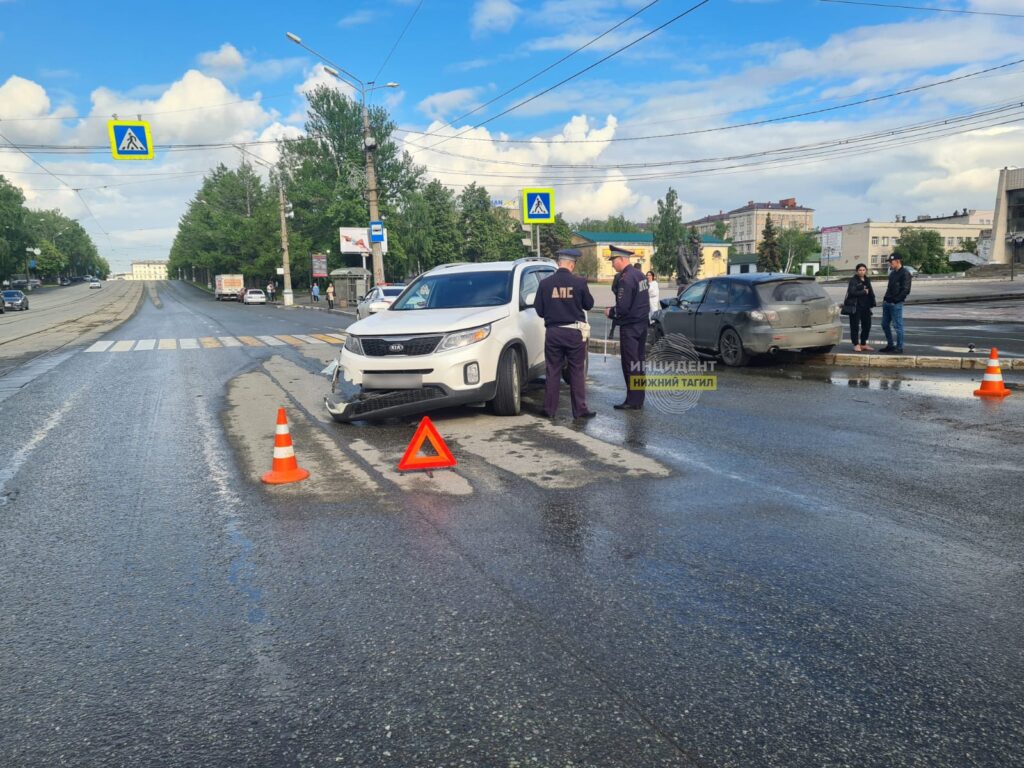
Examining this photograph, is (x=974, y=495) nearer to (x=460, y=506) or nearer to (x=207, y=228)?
(x=460, y=506)

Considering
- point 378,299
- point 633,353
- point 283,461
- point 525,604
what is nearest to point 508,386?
point 633,353

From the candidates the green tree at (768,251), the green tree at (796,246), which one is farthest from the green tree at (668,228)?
the green tree at (796,246)

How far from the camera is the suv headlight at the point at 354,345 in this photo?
7.81 m

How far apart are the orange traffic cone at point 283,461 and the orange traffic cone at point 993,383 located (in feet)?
27.2

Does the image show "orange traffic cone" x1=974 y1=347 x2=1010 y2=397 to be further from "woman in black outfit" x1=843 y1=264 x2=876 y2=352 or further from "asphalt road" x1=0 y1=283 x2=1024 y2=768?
"woman in black outfit" x1=843 y1=264 x2=876 y2=352

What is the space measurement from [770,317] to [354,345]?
23.2 feet

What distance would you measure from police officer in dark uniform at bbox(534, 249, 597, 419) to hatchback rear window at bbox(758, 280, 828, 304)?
5029mm

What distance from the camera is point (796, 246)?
124000mm

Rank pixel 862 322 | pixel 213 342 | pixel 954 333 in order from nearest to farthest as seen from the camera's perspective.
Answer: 1. pixel 862 322
2. pixel 954 333
3. pixel 213 342

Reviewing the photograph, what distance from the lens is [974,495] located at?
4.98m

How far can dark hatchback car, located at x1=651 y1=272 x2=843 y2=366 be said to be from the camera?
11.7 meters

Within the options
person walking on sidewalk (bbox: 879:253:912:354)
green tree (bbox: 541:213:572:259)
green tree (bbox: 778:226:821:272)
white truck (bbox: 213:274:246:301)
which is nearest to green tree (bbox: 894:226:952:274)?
green tree (bbox: 778:226:821:272)

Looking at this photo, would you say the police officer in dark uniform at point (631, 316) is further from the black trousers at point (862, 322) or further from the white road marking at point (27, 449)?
the black trousers at point (862, 322)

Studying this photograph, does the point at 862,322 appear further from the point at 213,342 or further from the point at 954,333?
the point at 213,342
